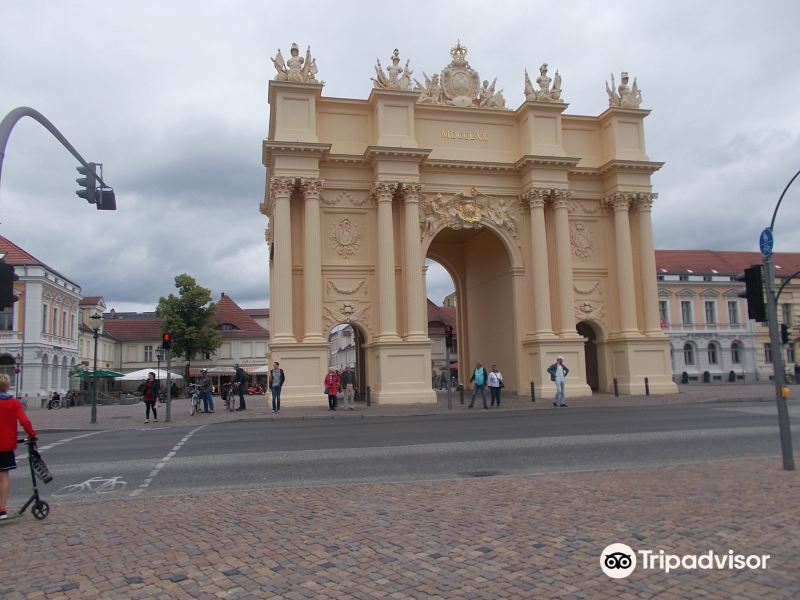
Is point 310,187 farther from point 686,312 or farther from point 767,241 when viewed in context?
point 686,312

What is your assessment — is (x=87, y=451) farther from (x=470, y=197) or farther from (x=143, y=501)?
(x=470, y=197)

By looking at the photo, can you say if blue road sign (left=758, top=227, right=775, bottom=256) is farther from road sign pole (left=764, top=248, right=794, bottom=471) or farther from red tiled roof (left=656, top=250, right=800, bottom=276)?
red tiled roof (left=656, top=250, right=800, bottom=276)

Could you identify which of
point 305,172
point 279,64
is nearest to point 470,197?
point 305,172

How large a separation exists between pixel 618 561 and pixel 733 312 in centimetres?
6247

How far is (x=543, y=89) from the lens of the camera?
3178 cm

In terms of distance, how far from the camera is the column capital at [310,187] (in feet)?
92.3

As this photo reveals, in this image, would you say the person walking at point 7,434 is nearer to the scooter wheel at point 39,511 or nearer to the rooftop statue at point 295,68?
the scooter wheel at point 39,511

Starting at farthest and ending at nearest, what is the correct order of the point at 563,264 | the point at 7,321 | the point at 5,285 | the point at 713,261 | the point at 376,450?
the point at 713,261 → the point at 7,321 → the point at 563,264 → the point at 376,450 → the point at 5,285

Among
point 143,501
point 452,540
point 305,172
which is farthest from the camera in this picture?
point 305,172

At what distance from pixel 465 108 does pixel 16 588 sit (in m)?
29.7

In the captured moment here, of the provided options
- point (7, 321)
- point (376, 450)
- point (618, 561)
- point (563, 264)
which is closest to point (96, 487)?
point (376, 450)

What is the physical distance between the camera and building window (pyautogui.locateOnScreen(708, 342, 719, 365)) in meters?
59.5

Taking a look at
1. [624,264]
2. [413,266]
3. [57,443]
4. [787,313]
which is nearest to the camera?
[57,443]

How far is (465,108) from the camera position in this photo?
31.7 m
